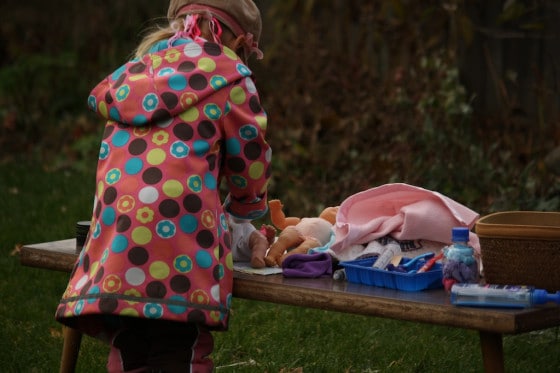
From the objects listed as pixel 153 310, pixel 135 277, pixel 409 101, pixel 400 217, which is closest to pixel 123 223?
pixel 135 277

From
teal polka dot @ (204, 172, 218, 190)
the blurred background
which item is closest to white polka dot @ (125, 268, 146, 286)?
teal polka dot @ (204, 172, 218, 190)

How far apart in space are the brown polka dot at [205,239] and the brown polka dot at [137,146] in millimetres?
308

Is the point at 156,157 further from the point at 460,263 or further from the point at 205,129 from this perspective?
the point at 460,263

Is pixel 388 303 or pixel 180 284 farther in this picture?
pixel 180 284

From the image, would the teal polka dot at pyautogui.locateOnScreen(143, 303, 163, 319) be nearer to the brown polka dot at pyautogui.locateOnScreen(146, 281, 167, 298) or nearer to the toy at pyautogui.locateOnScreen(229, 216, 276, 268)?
the brown polka dot at pyautogui.locateOnScreen(146, 281, 167, 298)

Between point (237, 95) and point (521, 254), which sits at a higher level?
point (237, 95)

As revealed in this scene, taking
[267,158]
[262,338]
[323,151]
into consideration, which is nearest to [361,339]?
[262,338]

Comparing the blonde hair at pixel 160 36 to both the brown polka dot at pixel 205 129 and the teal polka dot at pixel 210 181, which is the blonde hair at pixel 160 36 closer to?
the brown polka dot at pixel 205 129

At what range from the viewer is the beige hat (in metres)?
3.21

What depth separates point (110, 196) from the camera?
3.00 meters

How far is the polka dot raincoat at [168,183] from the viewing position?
291cm

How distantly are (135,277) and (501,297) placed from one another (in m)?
1.04

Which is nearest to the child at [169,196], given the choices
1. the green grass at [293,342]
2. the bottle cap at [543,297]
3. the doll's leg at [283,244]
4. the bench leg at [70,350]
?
the doll's leg at [283,244]

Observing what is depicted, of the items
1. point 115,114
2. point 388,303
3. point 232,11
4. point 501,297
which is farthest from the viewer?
point 232,11
